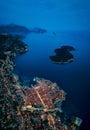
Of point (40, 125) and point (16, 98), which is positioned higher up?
point (16, 98)

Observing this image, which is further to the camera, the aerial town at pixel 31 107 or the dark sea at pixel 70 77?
the dark sea at pixel 70 77

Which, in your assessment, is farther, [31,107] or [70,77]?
[70,77]

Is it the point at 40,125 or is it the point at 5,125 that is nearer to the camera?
the point at 5,125

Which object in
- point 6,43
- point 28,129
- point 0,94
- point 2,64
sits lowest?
point 28,129

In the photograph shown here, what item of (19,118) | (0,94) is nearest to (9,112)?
(19,118)

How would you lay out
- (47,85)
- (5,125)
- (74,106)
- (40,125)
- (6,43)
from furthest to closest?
(6,43) → (47,85) → (74,106) → (40,125) → (5,125)

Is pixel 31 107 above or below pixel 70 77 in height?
below

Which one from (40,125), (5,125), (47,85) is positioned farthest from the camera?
(47,85)

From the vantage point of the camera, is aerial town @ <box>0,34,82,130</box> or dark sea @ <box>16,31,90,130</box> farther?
dark sea @ <box>16,31,90,130</box>

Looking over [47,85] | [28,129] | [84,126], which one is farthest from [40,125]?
[47,85]

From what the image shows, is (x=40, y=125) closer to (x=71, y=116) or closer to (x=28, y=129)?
(x=28, y=129)
